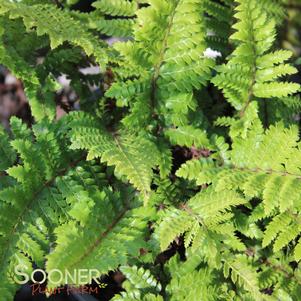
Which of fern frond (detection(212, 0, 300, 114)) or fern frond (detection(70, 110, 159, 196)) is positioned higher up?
fern frond (detection(212, 0, 300, 114))

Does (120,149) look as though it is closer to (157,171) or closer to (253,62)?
(157,171)

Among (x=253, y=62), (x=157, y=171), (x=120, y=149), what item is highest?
(x=253, y=62)

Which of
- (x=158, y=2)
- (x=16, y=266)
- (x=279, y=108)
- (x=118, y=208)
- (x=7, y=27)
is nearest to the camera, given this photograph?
(x=16, y=266)

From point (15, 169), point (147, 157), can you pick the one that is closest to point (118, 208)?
point (147, 157)

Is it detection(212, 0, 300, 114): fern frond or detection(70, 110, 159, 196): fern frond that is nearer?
detection(70, 110, 159, 196): fern frond

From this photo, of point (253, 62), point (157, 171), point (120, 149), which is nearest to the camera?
point (120, 149)

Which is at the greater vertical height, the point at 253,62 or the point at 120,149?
the point at 253,62

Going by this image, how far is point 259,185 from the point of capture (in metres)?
1.29

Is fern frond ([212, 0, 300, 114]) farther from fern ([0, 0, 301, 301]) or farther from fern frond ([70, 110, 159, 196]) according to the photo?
fern frond ([70, 110, 159, 196])

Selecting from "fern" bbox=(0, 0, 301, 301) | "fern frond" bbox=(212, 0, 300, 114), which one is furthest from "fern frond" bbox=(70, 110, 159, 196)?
"fern frond" bbox=(212, 0, 300, 114)

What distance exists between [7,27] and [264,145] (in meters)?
0.95

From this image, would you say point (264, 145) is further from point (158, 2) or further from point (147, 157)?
point (158, 2)

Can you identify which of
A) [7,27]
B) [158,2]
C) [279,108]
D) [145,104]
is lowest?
[279,108]

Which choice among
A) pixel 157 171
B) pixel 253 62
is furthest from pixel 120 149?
pixel 253 62
